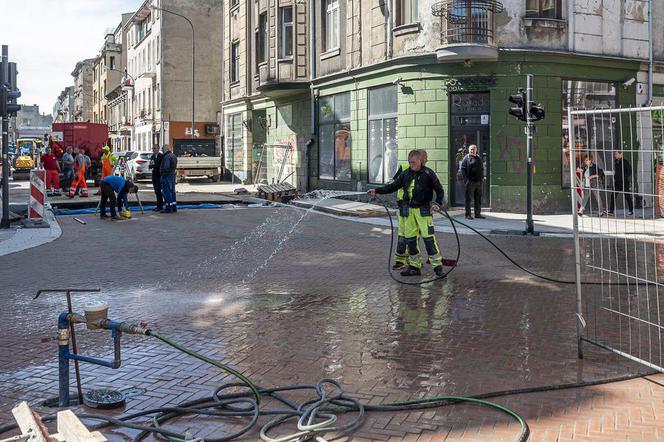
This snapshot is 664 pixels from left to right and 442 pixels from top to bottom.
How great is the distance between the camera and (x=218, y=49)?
166 ft

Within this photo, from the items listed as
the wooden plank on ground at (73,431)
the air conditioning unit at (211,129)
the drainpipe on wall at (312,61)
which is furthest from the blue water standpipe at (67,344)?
the air conditioning unit at (211,129)

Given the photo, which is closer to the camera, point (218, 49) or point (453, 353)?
point (453, 353)

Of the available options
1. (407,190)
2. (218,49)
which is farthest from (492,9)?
(218,49)

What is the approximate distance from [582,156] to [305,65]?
22531mm

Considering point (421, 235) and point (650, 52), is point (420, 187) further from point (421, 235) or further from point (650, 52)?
point (650, 52)

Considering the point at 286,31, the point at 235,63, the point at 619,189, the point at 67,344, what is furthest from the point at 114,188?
the point at 235,63

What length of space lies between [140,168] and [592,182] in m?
34.1

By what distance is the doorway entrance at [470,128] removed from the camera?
20.4 m

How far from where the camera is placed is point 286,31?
29.5m

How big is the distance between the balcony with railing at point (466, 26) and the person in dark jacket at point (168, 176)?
312 inches

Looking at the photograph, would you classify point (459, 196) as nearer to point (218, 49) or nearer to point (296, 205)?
point (296, 205)

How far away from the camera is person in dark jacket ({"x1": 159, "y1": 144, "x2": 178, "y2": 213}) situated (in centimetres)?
1961

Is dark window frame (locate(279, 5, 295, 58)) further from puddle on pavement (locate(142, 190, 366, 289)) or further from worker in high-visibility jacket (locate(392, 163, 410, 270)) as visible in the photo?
worker in high-visibility jacket (locate(392, 163, 410, 270))

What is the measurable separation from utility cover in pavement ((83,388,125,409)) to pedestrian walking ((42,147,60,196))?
22848 millimetres
